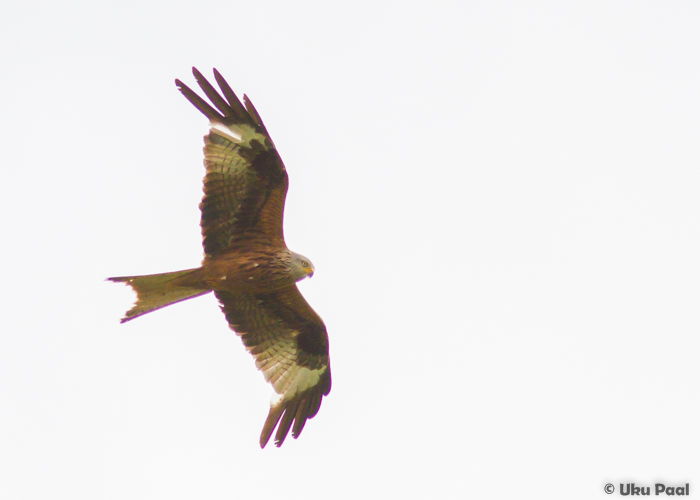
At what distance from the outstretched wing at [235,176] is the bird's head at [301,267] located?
0.46m

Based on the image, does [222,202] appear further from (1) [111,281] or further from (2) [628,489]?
(2) [628,489]

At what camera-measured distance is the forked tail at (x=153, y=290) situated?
9.77 m

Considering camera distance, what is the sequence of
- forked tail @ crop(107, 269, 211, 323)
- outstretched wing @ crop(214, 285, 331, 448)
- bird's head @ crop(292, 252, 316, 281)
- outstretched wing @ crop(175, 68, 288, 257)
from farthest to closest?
1. outstretched wing @ crop(214, 285, 331, 448)
2. bird's head @ crop(292, 252, 316, 281)
3. outstretched wing @ crop(175, 68, 288, 257)
4. forked tail @ crop(107, 269, 211, 323)

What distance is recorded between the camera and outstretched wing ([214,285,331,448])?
1080 centimetres

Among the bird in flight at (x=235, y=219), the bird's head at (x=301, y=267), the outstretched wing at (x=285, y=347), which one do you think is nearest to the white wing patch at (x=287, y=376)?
the outstretched wing at (x=285, y=347)

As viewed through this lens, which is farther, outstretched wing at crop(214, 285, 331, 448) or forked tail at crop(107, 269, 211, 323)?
outstretched wing at crop(214, 285, 331, 448)

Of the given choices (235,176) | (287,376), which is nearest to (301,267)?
(235,176)

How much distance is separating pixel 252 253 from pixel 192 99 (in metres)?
1.92

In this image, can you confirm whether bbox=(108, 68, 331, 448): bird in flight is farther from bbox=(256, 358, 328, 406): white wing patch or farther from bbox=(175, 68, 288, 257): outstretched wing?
bbox=(256, 358, 328, 406): white wing patch

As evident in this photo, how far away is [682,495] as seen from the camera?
1221 centimetres

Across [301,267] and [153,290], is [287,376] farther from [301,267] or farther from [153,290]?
[153,290]

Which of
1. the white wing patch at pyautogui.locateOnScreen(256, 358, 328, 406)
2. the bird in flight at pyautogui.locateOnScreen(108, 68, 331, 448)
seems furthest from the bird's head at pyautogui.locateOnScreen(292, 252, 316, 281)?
the white wing patch at pyautogui.locateOnScreen(256, 358, 328, 406)

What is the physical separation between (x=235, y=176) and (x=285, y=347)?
2.49 metres

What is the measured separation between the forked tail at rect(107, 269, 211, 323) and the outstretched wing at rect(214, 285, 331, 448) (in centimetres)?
78
